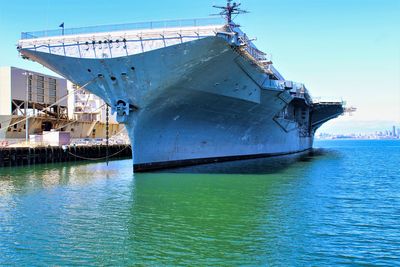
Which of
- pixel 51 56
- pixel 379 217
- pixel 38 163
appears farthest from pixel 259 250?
pixel 38 163

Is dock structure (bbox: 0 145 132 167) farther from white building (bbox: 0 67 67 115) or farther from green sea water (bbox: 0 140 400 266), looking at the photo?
green sea water (bbox: 0 140 400 266)

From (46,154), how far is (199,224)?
2286 cm

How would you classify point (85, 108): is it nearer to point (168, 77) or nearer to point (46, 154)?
point (46, 154)

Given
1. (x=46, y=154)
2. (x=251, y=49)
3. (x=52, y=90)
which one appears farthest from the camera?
(x=52, y=90)

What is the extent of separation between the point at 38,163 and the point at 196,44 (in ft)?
56.4

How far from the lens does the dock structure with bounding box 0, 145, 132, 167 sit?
Answer: 26.8m

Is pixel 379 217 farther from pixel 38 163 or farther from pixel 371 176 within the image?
pixel 38 163

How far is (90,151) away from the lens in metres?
35.3

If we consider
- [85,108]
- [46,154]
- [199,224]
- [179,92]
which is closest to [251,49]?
[179,92]

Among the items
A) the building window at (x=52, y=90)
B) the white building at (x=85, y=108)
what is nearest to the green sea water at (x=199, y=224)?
the building window at (x=52, y=90)

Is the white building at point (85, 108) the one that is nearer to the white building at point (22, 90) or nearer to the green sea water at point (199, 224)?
the white building at point (22, 90)

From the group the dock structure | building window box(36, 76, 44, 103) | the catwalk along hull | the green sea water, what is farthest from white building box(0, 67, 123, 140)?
the green sea water

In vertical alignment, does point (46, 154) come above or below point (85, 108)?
below

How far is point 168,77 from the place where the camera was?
61.3 feet
